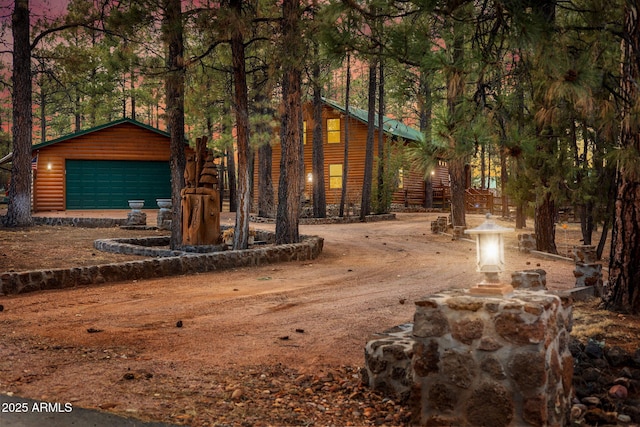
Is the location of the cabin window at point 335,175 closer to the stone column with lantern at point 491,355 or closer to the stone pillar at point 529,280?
the stone pillar at point 529,280

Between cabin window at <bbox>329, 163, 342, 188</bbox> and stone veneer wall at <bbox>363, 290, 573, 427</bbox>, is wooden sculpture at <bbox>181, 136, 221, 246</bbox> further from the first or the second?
cabin window at <bbox>329, 163, 342, 188</bbox>

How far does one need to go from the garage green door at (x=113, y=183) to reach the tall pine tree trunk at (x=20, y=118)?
41.3 feet

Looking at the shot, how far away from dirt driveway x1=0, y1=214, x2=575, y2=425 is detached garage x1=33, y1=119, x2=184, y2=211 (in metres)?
24.2

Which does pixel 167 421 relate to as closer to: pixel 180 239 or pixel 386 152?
pixel 180 239

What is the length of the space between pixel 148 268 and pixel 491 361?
8290 mm

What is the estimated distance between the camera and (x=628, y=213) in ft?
23.0

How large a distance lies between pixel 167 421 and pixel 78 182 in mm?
31910

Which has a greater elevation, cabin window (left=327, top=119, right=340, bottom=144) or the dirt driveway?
cabin window (left=327, top=119, right=340, bottom=144)

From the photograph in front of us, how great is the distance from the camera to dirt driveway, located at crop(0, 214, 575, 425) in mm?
4559

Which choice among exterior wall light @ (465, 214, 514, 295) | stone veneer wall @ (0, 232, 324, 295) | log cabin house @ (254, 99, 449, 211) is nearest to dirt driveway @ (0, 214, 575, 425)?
stone veneer wall @ (0, 232, 324, 295)

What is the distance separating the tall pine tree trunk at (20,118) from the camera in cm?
2053

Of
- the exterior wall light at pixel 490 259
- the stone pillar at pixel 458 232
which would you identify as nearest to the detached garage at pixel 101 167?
the stone pillar at pixel 458 232

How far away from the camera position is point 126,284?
33.5 ft

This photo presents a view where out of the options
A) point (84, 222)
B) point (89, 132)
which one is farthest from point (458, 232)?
point (89, 132)
